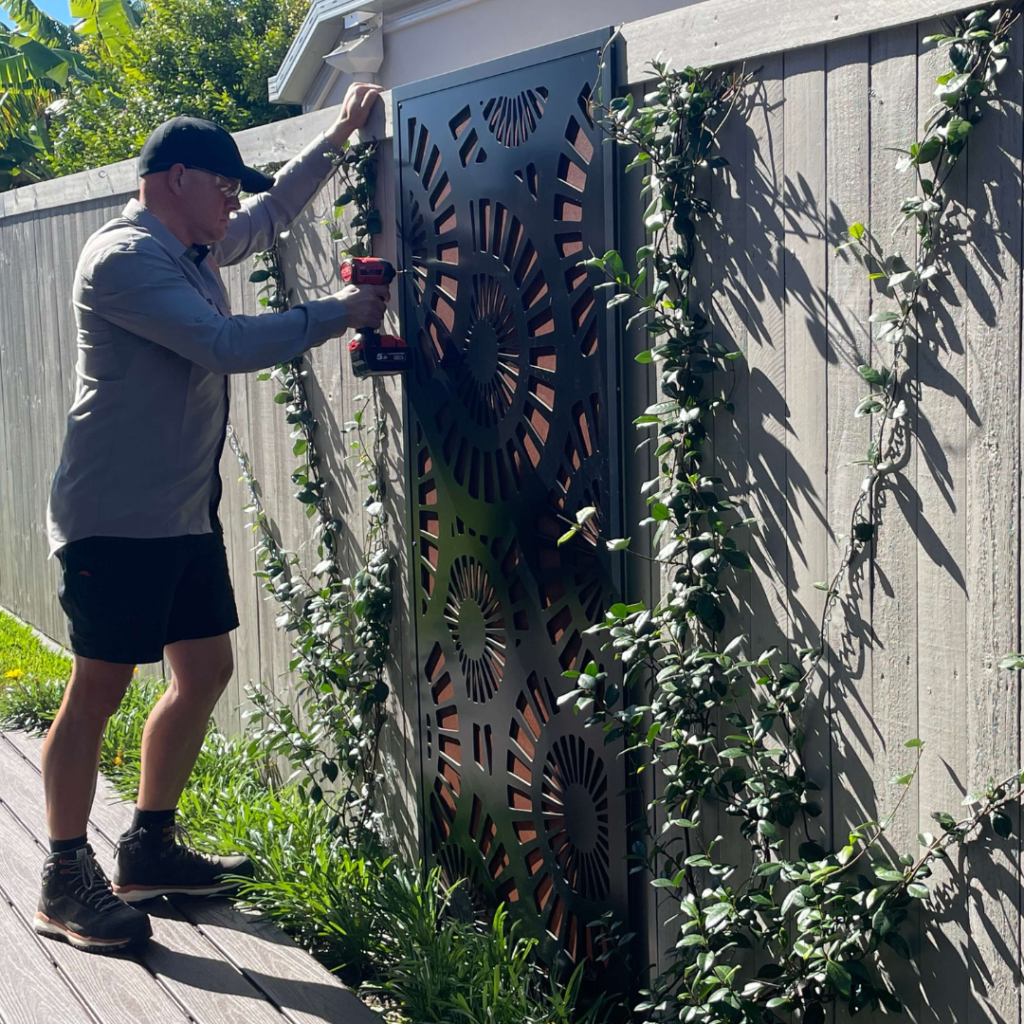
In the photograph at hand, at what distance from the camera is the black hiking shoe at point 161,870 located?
138 inches

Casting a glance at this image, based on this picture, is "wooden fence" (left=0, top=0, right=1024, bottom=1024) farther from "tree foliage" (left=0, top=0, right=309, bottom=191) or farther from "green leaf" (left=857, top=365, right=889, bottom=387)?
"tree foliage" (left=0, top=0, right=309, bottom=191)

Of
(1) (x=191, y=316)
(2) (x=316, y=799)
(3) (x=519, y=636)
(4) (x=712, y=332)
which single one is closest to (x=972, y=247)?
(4) (x=712, y=332)

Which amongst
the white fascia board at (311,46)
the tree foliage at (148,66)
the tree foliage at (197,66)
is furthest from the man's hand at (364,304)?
the tree foliage at (197,66)

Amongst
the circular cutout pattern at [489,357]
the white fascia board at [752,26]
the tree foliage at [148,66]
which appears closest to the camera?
the white fascia board at [752,26]

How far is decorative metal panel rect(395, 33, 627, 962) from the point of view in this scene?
9.04 feet

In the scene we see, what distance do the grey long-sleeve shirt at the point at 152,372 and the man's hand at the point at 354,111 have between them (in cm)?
6

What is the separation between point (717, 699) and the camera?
2.48m

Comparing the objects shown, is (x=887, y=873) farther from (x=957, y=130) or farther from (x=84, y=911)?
(x=84, y=911)

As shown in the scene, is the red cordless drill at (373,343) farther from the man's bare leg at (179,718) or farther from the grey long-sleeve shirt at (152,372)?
the man's bare leg at (179,718)

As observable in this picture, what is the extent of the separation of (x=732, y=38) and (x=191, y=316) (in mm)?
1417

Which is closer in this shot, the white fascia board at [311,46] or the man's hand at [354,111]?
the man's hand at [354,111]

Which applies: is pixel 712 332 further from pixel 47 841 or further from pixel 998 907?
pixel 47 841

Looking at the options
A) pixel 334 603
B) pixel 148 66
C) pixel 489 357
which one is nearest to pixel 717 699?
pixel 489 357

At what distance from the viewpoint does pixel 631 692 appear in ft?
9.02
